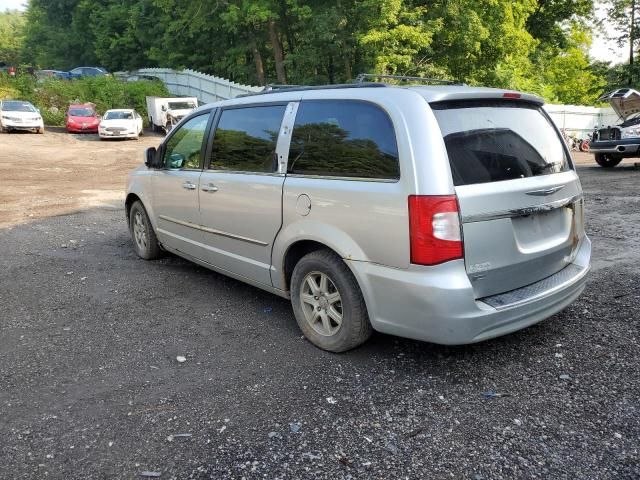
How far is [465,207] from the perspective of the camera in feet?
10.3

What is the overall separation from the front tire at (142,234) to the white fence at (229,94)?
1586 cm

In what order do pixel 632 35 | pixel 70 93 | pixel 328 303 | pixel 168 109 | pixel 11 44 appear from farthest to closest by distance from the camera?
pixel 11 44
pixel 632 35
pixel 70 93
pixel 168 109
pixel 328 303

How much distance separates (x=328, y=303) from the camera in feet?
12.3

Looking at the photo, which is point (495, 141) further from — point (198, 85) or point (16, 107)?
point (198, 85)

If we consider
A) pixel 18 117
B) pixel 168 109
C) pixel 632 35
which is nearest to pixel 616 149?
pixel 168 109

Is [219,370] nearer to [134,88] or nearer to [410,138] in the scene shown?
[410,138]

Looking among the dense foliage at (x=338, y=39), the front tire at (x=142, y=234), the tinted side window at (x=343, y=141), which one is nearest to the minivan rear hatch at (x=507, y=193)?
the tinted side window at (x=343, y=141)

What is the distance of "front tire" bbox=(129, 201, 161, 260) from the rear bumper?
337 centimetres

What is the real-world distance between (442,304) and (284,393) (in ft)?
3.57

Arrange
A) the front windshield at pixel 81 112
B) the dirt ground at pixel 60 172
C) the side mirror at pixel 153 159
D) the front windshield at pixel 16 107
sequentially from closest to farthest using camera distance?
1. the side mirror at pixel 153 159
2. the dirt ground at pixel 60 172
3. the front windshield at pixel 16 107
4. the front windshield at pixel 81 112

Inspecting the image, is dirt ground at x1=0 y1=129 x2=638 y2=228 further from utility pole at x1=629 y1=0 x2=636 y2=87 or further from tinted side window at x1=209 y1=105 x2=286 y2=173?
utility pole at x1=629 y1=0 x2=636 y2=87

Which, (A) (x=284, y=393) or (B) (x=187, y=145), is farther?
(B) (x=187, y=145)

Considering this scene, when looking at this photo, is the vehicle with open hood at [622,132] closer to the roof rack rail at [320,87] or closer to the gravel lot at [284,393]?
the gravel lot at [284,393]

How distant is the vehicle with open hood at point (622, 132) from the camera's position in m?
13.5
